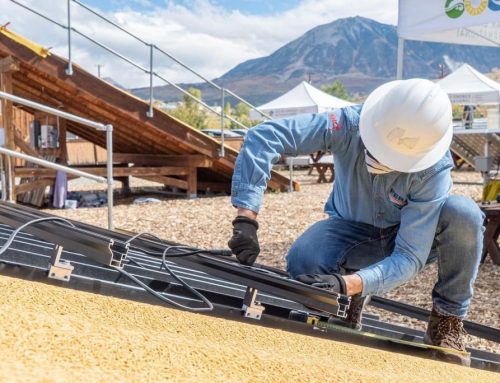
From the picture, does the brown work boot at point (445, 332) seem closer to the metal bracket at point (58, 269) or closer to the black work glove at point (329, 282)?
the black work glove at point (329, 282)

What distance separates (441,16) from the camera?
6824mm

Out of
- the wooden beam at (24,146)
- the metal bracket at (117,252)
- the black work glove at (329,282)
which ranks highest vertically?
Result: the wooden beam at (24,146)

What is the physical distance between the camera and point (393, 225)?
10.1 ft

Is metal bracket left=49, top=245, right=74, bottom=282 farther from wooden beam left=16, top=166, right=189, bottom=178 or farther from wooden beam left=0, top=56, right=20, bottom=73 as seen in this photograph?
wooden beam left=16, top=166, right=189, bottom=178

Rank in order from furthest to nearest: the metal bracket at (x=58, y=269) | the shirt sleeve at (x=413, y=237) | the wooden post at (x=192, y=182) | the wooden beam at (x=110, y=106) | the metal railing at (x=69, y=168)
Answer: the wooden post at (x=192, y=182), the wooden beam at (x=110, y=106), the metal railing at (x=69, y=168), the shirt sleeve at (x=413, y=237), the metal bracket at (x=58, y=269)

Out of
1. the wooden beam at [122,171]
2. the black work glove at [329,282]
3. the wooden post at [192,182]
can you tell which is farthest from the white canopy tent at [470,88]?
the black work glove at [329,282]

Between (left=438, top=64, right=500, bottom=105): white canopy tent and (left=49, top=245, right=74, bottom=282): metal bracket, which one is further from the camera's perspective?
(left=438, top=64, right=500, bottom=105): white canopy tent

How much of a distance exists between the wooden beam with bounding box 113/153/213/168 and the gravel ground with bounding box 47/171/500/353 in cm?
70

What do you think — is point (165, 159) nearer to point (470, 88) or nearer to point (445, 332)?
point (445, 332)

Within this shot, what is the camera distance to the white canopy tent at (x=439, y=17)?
6594 millimetres

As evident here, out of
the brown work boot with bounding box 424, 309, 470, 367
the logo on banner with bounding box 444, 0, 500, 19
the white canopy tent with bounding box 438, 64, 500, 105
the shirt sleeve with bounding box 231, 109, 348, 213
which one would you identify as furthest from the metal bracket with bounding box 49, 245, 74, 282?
the white canopy tent with bounding box 438, 64, 500, 105

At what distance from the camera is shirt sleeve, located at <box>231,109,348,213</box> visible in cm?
272

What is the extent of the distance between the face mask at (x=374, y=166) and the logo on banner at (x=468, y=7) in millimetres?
4550

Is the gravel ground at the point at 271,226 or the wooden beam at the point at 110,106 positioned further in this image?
the wooden beam at the point at 110,106
